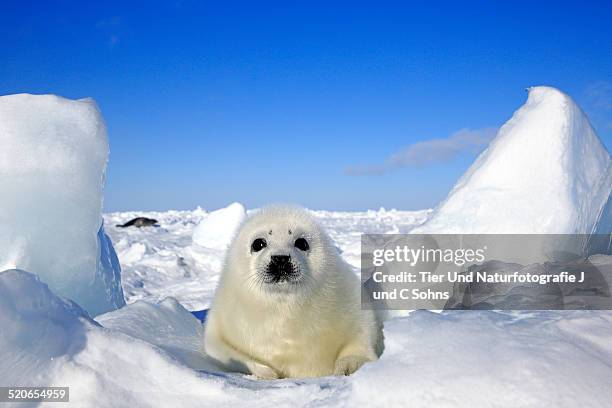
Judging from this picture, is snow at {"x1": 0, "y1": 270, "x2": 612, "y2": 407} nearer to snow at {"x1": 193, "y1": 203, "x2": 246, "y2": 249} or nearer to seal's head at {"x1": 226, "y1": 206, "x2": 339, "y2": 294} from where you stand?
seal's head at {"x1": 226, "y1": 206, "x2": 339, "y2": 294}

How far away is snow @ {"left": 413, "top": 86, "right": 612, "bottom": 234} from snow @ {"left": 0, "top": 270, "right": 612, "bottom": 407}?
2.37 m

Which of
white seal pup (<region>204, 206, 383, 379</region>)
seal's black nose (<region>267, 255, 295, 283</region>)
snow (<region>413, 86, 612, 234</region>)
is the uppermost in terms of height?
snow (<region>413, 86, 612, 234</region>)

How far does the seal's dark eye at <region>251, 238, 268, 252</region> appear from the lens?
9.02 feet

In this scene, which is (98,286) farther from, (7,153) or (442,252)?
(442,252)

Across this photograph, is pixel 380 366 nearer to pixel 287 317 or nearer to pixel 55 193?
pixel 287 317

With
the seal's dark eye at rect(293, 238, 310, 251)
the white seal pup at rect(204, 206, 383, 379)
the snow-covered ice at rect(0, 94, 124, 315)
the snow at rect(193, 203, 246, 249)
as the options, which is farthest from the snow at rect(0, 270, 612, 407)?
the snow at rect(193, 203, 246, 249)

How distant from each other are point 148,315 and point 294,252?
1084 mm

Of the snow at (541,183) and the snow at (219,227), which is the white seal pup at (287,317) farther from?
the snow at (219,227)

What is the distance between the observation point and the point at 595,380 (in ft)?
4.89

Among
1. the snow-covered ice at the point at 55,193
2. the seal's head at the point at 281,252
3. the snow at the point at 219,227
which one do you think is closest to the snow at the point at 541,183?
the seal's head at the point at 281,252

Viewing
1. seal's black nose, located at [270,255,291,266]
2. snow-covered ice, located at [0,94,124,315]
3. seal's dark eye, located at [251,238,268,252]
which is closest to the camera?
seal's black nose, located at [270,255,291,266]

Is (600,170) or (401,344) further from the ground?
(600,170)

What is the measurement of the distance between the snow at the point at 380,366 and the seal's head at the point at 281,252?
2.18 feet

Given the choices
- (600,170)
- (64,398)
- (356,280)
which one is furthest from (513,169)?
(64,398)
